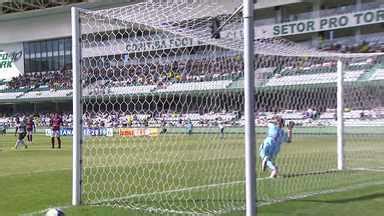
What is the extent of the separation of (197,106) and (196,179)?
1.83 m

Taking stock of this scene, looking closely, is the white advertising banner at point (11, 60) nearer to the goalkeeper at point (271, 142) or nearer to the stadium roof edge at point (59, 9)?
the stadium roof edge at point (59, 9)

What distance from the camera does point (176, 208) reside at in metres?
8.49

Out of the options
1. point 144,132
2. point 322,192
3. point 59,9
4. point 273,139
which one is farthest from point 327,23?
point 322,192

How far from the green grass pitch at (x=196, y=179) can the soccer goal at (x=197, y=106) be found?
0.05 m

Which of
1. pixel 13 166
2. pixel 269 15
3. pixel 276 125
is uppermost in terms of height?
pixel 269 15

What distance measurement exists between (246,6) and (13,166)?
13253mm

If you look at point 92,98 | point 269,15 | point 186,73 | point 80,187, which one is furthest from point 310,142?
point 269,15

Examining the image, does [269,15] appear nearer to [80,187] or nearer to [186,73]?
[186,73]

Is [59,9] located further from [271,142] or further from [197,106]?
[197,106]

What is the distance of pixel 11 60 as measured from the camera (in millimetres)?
67688

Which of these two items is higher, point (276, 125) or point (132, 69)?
point (132, 69)

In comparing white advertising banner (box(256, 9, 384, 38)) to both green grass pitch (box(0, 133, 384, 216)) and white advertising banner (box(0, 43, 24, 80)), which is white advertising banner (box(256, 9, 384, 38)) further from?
white advertising banner (box(0, 43, 24, 80))

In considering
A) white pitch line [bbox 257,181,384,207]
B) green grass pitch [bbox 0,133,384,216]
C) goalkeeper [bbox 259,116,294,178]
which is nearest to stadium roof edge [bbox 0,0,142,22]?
green grass pitch [bbox 0,133,384,216]

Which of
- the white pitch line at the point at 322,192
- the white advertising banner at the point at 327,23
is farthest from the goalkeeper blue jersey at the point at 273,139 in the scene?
the white advertising banner at the point at 327,23
